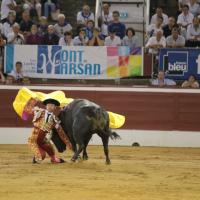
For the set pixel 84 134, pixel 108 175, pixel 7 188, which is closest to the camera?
pixel 7 188

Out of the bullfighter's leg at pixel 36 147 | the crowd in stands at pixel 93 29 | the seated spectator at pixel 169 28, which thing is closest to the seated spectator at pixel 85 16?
the crowd in stands at pixel 93 29

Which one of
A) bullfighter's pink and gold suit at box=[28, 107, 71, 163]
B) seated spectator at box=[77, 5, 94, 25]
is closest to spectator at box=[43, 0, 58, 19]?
seated spectator at box=[77, 5, 94, 25]

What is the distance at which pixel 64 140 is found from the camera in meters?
10.8

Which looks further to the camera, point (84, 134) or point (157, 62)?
point (157, 62)

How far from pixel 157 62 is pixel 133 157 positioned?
3623mm

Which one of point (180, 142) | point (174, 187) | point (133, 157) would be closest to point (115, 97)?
point (180, 142)

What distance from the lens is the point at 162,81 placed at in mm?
15016

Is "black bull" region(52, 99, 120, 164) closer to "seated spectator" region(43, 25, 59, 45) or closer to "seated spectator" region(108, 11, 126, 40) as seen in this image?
"seated spectator" region(43, 25, 59, 45)

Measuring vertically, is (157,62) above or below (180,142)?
above

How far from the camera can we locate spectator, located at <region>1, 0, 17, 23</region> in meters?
17.3

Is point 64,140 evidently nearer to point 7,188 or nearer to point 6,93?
point 7,188

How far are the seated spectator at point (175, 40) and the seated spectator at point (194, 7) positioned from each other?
1.96m

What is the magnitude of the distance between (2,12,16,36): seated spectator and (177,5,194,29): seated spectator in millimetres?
3960

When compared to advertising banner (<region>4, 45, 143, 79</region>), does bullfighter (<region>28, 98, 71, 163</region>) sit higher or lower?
lower
